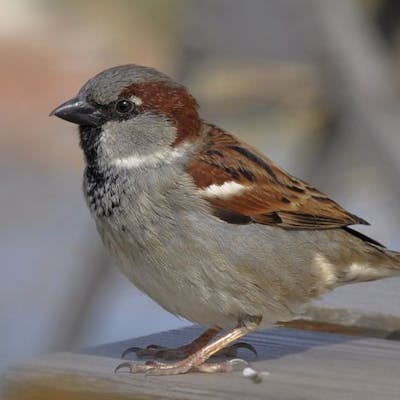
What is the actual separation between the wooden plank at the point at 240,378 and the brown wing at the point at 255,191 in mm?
596

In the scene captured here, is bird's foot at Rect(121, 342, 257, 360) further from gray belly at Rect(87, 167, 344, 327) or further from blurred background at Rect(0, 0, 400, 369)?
blurred background at Rect(0, 0, 400, 369)

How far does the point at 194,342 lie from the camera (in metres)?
4.00

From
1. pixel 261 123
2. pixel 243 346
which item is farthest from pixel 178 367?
pixel 261 123

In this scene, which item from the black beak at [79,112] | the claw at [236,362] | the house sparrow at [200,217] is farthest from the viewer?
the black beak at [79,112]

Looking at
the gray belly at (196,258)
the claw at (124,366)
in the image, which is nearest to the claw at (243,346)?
the gray belly at (196,258)

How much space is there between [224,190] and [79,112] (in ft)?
1.55

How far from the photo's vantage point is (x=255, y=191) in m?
4.30

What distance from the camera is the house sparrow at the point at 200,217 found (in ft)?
13.1

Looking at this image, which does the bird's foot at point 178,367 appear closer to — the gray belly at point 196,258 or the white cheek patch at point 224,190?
the gray belly at point 196,258

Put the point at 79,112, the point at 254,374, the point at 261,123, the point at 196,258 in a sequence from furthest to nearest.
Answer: the point at 261,123, the point at 79,112, the point at 196,258, the point at 254,374

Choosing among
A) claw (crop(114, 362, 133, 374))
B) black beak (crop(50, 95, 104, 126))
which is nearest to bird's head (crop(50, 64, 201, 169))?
black beak (crop(50, 95, 104, 126))

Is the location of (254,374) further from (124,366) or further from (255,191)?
(255,191)

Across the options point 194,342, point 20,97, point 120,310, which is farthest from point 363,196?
point 194,342

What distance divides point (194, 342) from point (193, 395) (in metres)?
0.88
